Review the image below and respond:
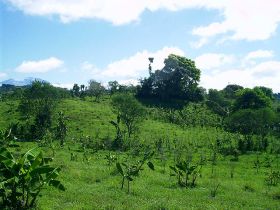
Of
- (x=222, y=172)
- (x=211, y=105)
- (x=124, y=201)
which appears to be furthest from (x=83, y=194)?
(x=211, y=105)

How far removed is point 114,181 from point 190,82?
72.6 meters

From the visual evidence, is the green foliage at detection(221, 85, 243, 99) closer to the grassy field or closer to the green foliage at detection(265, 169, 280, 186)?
the grassy field

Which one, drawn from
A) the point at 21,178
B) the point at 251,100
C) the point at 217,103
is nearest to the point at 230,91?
the point at 217,103

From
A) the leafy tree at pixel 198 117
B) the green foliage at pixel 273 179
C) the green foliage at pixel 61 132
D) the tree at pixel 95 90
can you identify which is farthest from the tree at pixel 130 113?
the green foliage at pixel 273 179

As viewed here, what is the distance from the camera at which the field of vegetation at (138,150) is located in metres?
19.4

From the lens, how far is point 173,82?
93875 millimetres

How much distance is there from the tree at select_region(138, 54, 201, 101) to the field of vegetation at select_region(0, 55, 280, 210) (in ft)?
1.08

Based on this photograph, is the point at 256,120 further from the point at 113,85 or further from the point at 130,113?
the point at 113,85

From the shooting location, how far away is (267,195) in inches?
994

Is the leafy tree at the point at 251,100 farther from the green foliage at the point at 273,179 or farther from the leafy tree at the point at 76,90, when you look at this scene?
the green foliage at the point at 273,179

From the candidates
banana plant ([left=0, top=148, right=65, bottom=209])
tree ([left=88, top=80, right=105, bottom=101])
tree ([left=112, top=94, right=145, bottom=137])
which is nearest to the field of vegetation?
banana plant ([left=0, top=148, right=65, bottom=209])

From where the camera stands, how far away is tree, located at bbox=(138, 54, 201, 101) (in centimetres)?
9412

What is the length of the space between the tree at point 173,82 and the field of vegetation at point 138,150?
1.08ft

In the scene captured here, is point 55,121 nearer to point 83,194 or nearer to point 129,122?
point 129,122
